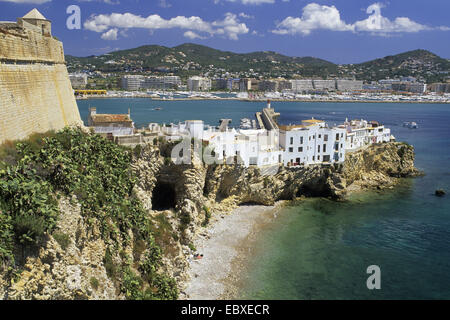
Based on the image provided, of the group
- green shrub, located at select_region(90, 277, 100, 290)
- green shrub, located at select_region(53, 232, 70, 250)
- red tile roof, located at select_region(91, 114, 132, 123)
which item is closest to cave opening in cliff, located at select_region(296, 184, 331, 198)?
red tile roof, located at select_region(91, 114, 132, 123)

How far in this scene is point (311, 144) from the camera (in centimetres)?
3603

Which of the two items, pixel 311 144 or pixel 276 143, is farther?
pixel 311 144

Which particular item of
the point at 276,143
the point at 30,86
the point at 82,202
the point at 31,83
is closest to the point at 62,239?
the point at 82,202

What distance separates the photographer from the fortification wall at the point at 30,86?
14.8m

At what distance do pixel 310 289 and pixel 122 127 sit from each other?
54.8 ft

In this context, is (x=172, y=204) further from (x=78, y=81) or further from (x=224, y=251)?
(x=78, y=81)

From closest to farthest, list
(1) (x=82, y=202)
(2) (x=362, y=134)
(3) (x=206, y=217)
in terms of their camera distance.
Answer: (1) (x=82, y=202)
(3) (x=206, y=217)
(2) (x=362, y=134)

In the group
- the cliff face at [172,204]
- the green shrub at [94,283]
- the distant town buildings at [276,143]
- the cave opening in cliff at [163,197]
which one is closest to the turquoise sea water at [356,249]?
the cliff face at [172,204]

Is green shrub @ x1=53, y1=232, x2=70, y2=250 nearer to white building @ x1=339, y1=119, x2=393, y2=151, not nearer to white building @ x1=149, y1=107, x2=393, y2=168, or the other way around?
white building @ x1=149, y1=107, x2=393, y2=168

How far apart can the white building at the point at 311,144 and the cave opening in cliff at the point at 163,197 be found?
41.1ft

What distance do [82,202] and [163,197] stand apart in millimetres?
13392

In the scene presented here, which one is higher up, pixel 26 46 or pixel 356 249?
pixel 26 46

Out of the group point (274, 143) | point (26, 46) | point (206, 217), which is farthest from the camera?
point (274, 143)
